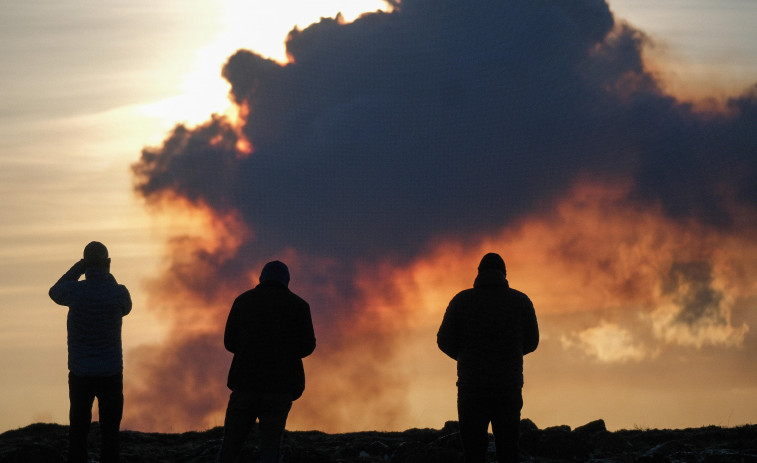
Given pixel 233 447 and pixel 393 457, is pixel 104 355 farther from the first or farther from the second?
pixel 393 457

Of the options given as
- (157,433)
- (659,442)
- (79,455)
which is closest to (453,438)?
(659,442)

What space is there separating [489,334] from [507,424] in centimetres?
99

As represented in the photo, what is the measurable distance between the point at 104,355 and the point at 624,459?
8943 mm

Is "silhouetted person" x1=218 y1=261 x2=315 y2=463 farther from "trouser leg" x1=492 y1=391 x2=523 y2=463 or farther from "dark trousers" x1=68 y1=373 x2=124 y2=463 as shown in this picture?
"trouser leg" x1=492 y1=391 x2=523 y2=463

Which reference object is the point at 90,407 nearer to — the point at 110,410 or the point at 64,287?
the point at 110,410

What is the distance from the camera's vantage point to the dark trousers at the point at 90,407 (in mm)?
10227

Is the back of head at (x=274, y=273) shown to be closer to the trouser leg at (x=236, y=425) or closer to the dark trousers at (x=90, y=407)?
the trouser leg at (x=236, y=425)

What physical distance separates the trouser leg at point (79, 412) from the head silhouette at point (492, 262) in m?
4.80

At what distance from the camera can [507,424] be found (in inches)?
373

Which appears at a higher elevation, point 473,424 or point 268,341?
point 268,341

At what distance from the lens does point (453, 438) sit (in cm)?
1538

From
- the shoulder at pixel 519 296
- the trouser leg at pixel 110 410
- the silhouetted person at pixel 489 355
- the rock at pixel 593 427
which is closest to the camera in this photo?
the silhouetted person at pixel 489 355

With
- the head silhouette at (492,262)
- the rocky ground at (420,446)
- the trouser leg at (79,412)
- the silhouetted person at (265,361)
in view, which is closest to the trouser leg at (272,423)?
the silhouetted person at (265,361)

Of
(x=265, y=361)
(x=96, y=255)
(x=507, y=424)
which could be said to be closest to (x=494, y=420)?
(x=507, y=424)
